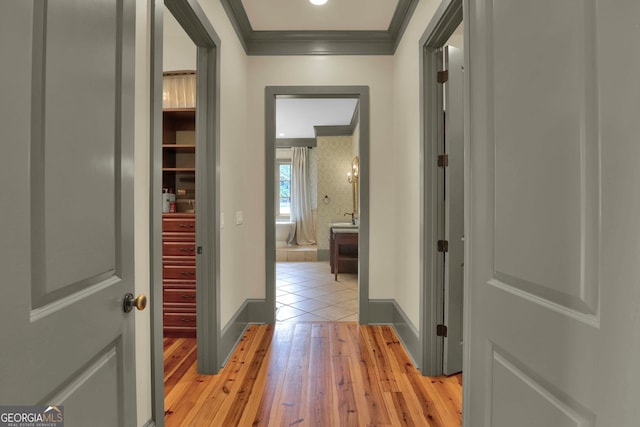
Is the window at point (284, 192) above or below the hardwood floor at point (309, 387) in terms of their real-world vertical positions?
above

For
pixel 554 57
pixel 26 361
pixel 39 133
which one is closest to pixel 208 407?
pixel 26 361

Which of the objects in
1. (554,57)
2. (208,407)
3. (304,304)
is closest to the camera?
(554,57)

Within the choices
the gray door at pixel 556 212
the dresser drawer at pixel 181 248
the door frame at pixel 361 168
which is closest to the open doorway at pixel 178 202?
the dresser drawer at pixel 181 248

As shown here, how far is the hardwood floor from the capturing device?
1833mm

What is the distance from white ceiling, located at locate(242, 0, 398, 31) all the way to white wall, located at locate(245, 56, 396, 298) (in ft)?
0.90

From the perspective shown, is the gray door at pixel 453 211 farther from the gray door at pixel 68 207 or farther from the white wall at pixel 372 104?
the gray door at pixel 68 207

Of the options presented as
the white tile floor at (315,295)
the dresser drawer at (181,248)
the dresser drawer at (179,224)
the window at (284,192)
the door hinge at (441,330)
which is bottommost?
the white tile floor at (315,295)

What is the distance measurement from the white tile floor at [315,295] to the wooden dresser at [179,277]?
3.10 feet

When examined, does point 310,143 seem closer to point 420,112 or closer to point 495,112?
point 420,112

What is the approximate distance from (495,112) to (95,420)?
146 cm

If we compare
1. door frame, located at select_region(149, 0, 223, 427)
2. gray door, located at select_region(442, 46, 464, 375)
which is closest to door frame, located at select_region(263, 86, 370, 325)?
door frame, located at select_region(149, 0, 223, 427)

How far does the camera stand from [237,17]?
2807 millimetres

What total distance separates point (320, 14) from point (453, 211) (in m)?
2.10

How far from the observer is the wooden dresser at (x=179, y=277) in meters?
2.97
